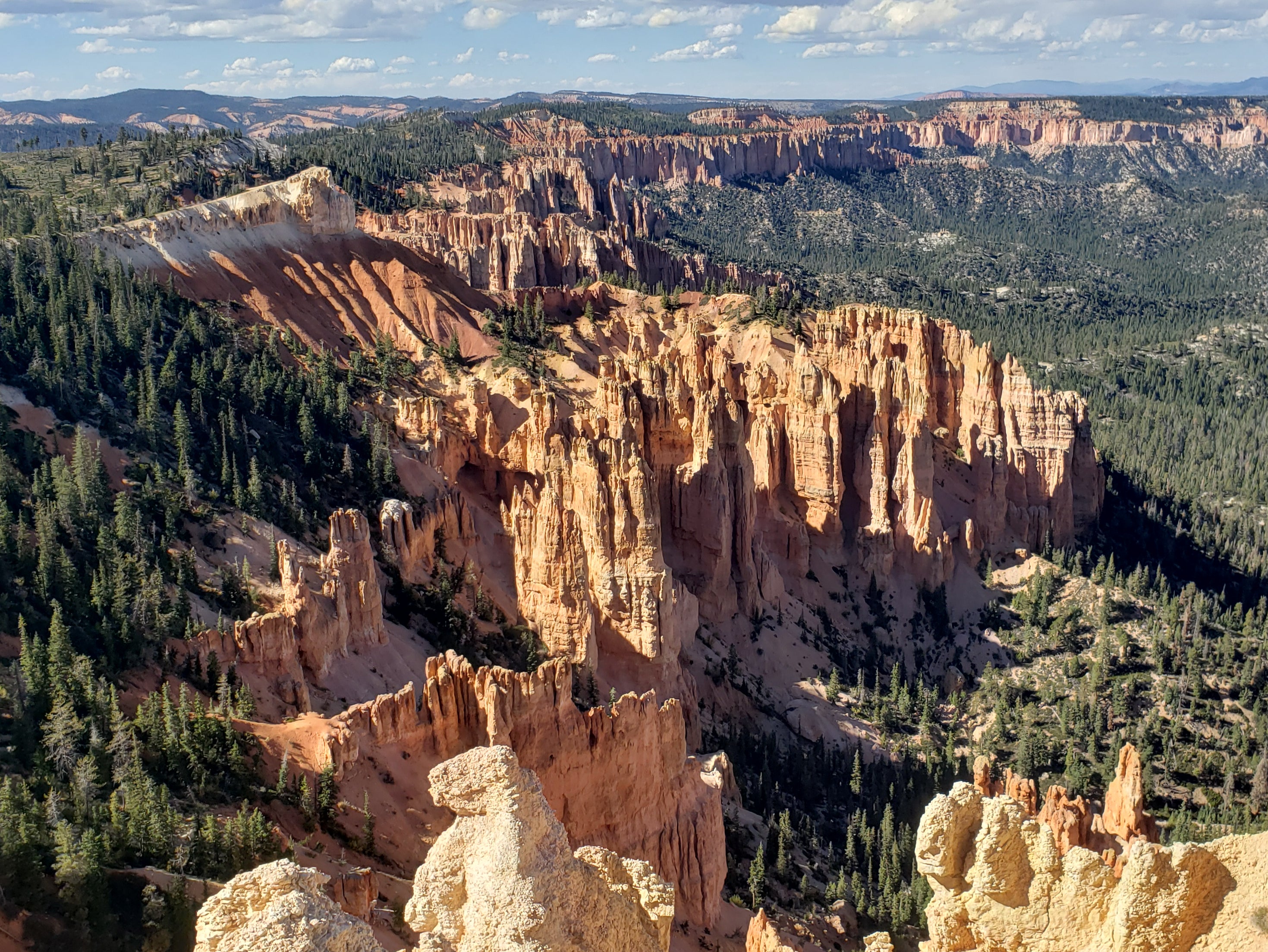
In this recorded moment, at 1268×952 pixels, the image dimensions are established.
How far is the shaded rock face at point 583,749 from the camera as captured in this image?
87.5ft

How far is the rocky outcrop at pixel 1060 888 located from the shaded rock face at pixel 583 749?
33.7 ft

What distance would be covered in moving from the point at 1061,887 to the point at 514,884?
316 inches

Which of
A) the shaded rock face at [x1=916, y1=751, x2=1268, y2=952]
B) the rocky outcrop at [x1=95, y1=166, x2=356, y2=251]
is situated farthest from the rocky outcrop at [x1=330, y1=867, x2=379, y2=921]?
the rocky outcrop at [x1=95, y1=166, x2=356, y2=251]

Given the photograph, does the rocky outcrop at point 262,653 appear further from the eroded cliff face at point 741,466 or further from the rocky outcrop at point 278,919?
the rocky outcrop at point 278,919

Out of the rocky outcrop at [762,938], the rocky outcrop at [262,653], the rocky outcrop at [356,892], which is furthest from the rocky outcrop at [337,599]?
the rocky outcrop at [762,938]

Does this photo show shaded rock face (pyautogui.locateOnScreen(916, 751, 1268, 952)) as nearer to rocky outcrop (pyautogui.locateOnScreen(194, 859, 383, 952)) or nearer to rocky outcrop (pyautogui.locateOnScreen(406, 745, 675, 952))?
rocky outcrop (pyautogui.locateOnScreen(406, 745, 675, 952))

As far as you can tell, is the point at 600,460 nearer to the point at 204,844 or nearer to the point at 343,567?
the point at 343,567

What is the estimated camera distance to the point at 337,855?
23.0m

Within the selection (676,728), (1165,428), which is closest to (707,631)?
(676,728)

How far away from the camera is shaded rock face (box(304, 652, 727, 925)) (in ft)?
87.5

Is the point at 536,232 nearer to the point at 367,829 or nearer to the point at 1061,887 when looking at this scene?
the point at 367,829

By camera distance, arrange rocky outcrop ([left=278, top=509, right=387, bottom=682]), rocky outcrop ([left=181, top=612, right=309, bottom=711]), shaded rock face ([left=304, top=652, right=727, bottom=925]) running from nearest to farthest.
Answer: shaded rock face ([left=304, top=652, right=727, bottom=925]) → rocky outcrop ([left=181, top=612, right=309, bottom=711]) → rocky outcrop ([left=278, top=509, right=387, bottom=682])

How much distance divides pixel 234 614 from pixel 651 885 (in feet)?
67.8

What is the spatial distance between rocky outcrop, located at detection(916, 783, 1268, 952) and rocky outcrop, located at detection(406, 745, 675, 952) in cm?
444
